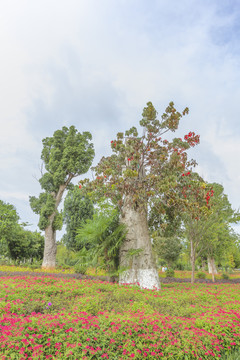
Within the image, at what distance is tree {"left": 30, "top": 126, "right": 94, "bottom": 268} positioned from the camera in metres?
18.5

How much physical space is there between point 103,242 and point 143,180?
8.67ft

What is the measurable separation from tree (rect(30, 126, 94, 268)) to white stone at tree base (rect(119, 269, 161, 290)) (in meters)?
11.6

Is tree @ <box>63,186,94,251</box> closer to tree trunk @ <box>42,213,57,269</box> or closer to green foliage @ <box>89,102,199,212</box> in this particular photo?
tree trunk @ <box>42,213,57,269</box>

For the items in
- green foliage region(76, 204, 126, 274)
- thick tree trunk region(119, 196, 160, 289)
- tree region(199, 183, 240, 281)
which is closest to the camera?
thick tree trunk region(119, 196, 160, 289)

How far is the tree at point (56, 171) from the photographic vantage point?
18.5 metres

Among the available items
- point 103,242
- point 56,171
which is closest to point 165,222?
point 103,242

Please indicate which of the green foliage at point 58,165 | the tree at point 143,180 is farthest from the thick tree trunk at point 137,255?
the green foliage at point 58,165

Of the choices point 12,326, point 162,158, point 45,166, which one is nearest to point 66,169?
point 45,166

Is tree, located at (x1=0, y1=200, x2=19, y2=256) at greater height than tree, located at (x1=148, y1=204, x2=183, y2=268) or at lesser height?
greater

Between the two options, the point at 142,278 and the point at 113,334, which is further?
the point at 142,278

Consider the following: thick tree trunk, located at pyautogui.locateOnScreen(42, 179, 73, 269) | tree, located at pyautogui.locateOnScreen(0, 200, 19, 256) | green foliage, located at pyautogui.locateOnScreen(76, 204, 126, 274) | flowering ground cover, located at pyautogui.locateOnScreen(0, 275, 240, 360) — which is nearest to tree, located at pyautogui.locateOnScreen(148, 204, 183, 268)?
green foliage, located at pyautogui.locateOnScreen(76, 204, 126, 274)

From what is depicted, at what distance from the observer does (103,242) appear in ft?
26.8

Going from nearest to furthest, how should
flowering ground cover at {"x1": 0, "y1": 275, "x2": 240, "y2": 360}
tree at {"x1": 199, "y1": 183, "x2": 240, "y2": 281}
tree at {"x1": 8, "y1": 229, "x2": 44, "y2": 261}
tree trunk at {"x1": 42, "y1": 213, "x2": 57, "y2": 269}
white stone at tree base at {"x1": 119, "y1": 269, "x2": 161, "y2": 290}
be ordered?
flowering ground cover at {"x1": 0, "y1": 275, "x2": 240, "y2": 360}, white stone at tree base at {"x1": 119, "y1": 269, "x2": 161, "y2": 290}, tree at {"x1": 199, "y1": 183, "x2": 240, "y2": 281}, tree trunk at {"x1": 42, "y1": 213, "x2": 57, "y2": 269}, tree at {"x1": 8, "y1": 229, "x2": 44, "y2": 261}

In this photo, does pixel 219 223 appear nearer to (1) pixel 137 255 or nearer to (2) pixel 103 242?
(1) pixel 137 255
